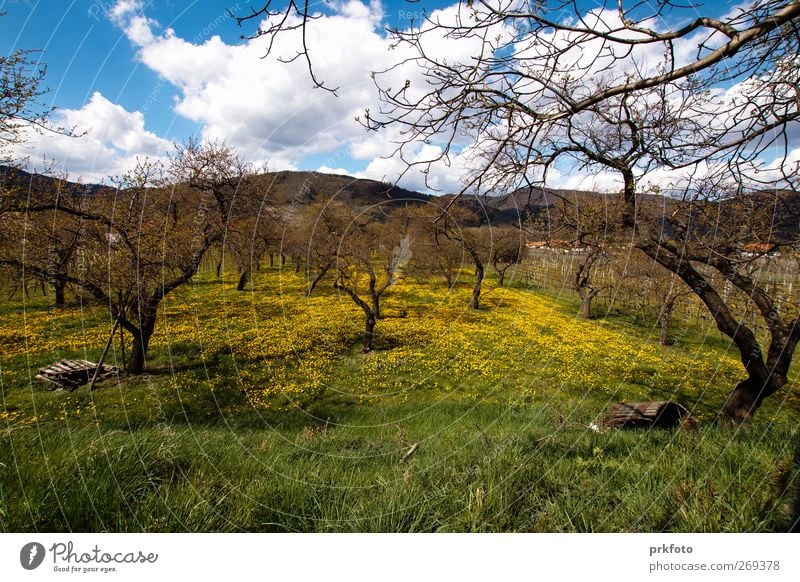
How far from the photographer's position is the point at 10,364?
46.3 feet

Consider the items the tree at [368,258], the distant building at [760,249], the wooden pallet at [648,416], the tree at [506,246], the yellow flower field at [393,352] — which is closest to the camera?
the distant building at [760,249]

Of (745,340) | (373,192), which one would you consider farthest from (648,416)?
(373,192)

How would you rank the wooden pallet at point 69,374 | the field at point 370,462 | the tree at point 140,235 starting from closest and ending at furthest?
the field at point 370,462, the tree at point 140,235, the wooden pallet at point 69,374

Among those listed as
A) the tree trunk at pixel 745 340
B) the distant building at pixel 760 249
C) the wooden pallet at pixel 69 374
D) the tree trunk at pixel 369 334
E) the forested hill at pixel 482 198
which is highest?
the forested hill at pixel 482 198

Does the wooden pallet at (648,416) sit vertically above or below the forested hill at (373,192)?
below

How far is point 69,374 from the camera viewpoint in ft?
41.2

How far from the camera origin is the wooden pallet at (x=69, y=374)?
1248cm

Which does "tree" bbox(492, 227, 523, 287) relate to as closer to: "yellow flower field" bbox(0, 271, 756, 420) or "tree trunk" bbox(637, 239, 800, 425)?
"tree trunk" bbox(637, 239, 800, 425)

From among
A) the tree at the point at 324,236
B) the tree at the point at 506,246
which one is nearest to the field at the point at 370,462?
the tree at the point at 506,246

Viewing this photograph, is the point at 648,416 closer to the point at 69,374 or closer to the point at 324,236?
the point at 69,374

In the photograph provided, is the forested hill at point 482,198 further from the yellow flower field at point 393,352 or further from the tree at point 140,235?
the yellow flower field at point 393,352

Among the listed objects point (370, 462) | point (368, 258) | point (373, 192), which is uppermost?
point (373, 192)

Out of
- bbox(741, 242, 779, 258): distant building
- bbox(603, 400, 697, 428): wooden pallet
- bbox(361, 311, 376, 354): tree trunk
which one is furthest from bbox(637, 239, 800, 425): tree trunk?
bbox(361, 311, 376, 354): tree trunk

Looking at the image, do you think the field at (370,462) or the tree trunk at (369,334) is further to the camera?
the tree trunk at (369,334)
